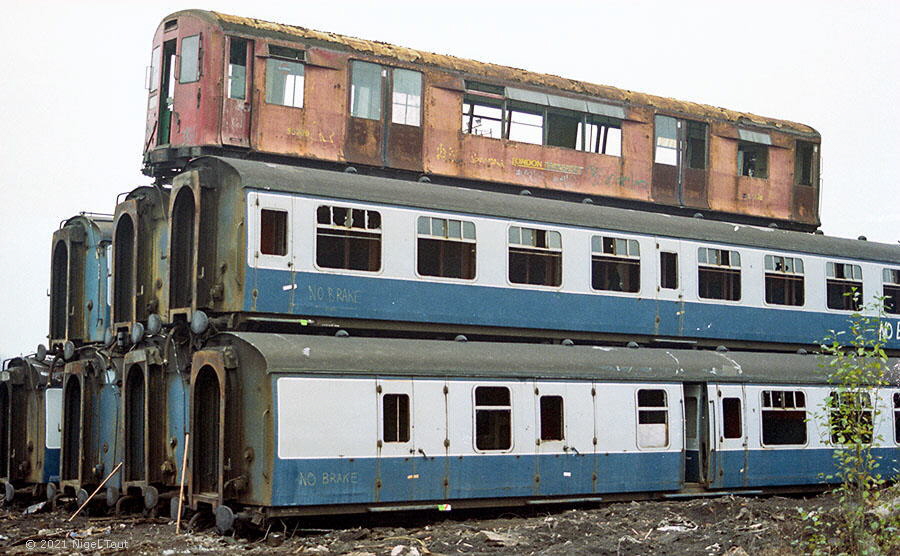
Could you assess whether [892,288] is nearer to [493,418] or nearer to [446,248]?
[446,248]

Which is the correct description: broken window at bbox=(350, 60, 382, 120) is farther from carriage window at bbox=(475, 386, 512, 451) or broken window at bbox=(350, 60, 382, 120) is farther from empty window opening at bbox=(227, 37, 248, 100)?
carriage window at bbox=(475, 386, 512, 451)

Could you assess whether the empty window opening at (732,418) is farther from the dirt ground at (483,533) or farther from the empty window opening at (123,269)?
the empty window opening at (123,269)

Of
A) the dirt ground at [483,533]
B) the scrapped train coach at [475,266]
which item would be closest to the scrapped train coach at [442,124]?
the scrapped train coach at [475,266]

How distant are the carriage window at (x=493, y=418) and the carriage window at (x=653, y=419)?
300cm

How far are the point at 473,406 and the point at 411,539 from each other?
118 inches

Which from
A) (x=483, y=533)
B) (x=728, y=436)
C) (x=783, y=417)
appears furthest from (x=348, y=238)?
(x=783, y=417)

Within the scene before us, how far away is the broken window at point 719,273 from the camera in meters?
23.8

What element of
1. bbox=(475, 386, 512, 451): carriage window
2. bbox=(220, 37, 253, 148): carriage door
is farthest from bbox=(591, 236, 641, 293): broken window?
bbox=(220, 37, 253, 148): carriage door

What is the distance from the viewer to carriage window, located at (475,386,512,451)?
19016 mm

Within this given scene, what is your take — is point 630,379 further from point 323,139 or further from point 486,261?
point 323,139

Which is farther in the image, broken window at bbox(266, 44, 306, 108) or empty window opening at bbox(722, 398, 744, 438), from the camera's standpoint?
empty window opening at bbox(722, 398, 744, 438)

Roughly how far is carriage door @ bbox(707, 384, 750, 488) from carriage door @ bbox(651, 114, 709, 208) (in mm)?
5402

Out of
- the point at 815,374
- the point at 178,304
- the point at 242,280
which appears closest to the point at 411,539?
the point at 242,280

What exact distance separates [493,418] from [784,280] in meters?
8.71
